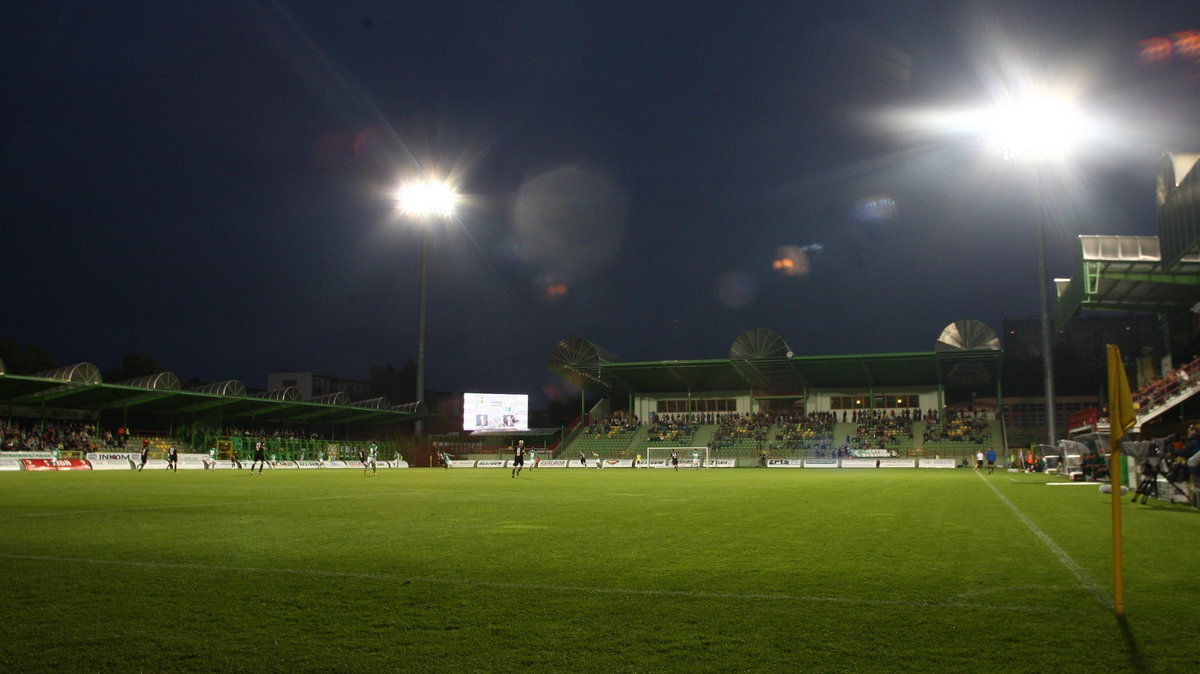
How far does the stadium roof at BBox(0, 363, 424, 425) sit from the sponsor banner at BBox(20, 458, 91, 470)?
6.22m

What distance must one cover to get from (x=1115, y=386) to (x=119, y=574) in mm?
8401

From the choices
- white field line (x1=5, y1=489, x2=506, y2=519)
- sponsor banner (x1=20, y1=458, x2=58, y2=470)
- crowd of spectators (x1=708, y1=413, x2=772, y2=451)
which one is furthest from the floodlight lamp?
white field line (x1=5, y1=489, x2=506, y2=519)

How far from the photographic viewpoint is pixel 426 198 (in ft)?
202

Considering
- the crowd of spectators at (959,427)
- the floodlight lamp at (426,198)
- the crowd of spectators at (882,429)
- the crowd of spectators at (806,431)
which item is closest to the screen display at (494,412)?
the floodlight lamp at (426,198)

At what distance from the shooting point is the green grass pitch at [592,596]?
14.6 ft

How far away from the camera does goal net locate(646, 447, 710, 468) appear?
59.4 meters

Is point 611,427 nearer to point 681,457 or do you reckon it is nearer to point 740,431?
point 681,457

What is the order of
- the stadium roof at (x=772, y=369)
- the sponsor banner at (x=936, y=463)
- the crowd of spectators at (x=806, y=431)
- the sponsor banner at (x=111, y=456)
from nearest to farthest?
the sponsor banner at (x=111, y=456) < the sponsor banner at (x=936, y=463) < the stadium roof at (x=772, y=369) < the crowd of spectators at (x=806, y=431)

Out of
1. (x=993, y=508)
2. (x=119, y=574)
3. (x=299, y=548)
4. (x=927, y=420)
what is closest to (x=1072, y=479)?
(x=993, y=508)

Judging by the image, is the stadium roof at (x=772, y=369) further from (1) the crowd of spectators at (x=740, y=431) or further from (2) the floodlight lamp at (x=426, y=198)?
(2) the floodlight lamp at (x=426, y=198)

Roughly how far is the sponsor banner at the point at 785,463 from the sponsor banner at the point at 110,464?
42.3m

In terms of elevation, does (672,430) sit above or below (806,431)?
above

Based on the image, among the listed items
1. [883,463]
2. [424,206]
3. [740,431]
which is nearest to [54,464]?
[424,206]

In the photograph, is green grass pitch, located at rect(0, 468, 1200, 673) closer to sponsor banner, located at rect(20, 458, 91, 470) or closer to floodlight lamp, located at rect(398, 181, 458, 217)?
sponsor banner, located at rect(20, 458, 91, 470)
